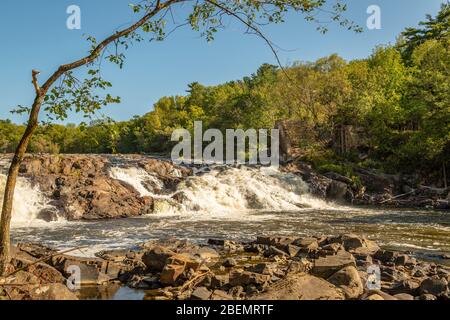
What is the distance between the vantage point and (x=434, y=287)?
25.5 feet

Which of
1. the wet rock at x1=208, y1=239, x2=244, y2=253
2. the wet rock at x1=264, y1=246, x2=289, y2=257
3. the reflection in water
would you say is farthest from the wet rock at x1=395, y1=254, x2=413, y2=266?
the reflection in water

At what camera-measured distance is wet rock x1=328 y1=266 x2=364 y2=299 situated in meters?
7.46

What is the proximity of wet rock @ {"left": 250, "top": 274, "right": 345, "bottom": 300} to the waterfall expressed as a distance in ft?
54.3

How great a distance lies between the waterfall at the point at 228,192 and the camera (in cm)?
2522

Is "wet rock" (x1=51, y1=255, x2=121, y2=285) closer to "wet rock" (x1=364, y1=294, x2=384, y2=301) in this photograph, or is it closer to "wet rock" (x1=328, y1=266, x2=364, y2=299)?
"wet rock" (x1=328, y1=266, x2=364, y2=299)

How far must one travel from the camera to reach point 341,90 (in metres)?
40.6

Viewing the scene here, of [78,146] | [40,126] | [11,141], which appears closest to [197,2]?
[40,126]

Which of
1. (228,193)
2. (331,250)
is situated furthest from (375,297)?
(228,193)

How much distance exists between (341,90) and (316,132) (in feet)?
15.5

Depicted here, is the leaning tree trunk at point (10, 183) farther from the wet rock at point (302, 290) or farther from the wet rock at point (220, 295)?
the wet rock at point (302, 290)

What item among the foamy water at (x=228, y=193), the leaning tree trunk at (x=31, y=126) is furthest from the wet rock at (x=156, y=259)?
the foamy water at (x=228, y=193)

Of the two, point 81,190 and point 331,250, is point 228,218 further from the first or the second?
point 331,250

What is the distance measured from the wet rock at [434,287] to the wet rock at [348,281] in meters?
1.20
